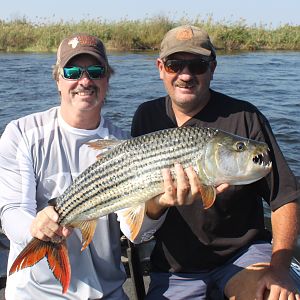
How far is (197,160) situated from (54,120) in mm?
1132

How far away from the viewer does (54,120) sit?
11.7 ft

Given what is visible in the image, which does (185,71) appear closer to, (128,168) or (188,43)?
(188,43)

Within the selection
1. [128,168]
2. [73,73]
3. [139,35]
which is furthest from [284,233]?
[139,35]

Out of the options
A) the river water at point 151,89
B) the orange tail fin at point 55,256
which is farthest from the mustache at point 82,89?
the river water at point 151,89

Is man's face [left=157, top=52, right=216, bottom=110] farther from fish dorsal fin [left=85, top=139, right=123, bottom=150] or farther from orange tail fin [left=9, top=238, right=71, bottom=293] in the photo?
orange tail fin [left=9, top=238, right=71, bottom=293]

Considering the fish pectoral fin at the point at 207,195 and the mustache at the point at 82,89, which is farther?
the mustache at the point at 82,89

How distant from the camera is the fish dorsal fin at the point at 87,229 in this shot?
10.6ft

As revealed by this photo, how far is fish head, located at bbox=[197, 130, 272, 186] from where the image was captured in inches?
121

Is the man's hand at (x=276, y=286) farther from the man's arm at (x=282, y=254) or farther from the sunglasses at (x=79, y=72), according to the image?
the sunglasses at (x=79, y=72)

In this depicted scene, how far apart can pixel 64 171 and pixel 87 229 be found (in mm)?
461

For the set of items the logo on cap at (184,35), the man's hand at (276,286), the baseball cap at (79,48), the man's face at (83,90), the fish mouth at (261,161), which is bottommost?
the man's hand at (276,286)

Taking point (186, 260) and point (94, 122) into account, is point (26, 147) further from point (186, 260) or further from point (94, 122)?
point (186, 260)

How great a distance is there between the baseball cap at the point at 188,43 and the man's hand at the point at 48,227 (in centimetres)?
162

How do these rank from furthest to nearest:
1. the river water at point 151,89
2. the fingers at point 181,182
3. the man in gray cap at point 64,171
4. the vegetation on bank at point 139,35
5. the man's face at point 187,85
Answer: the vegetation on bank at point 139,35 < the river water at point 151,89 < the man's face at point 187,85 < the man in gray cap at point 64,171 < the fingers at point 181,182
